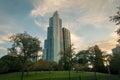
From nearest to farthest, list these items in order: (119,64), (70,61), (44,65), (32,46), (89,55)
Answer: (32,46)
(70,61)
(89,55)
(119,64)
(44,65)

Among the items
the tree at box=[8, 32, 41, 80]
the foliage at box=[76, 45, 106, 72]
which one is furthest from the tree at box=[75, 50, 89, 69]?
the tree at box=[8, 32, 41, 80]

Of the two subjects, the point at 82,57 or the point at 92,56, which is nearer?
the point at 92,56

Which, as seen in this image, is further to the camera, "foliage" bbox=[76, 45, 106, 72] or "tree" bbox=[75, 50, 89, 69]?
"tree" bbox=[75, 50, 89, 69]

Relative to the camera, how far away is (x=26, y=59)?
2404 inches

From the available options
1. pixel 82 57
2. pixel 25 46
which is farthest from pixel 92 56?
pixel 25 46

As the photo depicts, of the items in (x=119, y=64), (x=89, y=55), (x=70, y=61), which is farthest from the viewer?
(x=119, y=64)

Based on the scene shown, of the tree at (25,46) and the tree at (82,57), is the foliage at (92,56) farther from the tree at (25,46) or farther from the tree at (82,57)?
the tree at (25,46)

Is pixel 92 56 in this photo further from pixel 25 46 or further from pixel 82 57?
pixel 25 46

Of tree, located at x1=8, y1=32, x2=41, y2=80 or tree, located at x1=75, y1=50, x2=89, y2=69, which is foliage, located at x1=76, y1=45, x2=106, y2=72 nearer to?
tree, located at x1=75, y1=50, x2=89, y2=69

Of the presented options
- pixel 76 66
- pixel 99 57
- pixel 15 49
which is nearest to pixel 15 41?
pixel 15 49

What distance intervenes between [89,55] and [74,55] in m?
7.63

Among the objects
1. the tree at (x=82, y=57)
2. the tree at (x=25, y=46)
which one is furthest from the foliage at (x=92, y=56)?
the tree at (x=25, y=46)

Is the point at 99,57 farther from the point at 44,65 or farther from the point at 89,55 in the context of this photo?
the point at 44,65

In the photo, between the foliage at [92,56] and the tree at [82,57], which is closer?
the foliage at [92,56]
